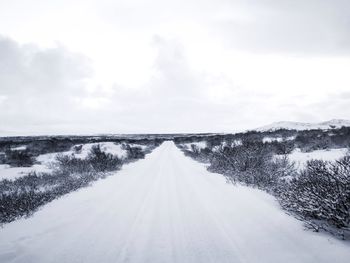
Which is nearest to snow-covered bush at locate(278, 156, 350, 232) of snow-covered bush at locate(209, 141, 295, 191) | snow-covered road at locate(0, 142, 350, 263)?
snow-covered road at locate(0, 142, 350, 263)

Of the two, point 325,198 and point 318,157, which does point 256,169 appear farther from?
point 318,157

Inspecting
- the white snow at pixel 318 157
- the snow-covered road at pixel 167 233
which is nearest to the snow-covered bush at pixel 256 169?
the snow-covered road at pixel 167 233

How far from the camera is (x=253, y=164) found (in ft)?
40.1

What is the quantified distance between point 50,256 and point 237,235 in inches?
130

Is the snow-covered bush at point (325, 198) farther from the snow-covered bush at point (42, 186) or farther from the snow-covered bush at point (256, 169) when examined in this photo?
the snow-covered bush at point (42, 186)

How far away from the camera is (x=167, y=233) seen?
17.2 ft

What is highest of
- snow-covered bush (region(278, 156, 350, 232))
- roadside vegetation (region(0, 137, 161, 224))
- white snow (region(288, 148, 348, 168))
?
snow-covered bush (region(278, 156, 350, 232))

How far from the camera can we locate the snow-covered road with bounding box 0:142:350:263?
13.9ft

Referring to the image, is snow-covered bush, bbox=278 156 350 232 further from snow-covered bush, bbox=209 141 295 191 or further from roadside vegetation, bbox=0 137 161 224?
roadside vegetation, bbox=0 137 161 224

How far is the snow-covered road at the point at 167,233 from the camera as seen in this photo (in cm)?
423

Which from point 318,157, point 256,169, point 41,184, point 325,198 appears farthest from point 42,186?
point 318,157

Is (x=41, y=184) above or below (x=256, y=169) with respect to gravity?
below

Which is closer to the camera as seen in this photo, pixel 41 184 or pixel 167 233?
pixel 167 233

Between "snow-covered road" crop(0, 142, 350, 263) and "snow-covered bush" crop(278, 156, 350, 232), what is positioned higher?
"snow-covered bush" crop(278, 156, 350, 232)
